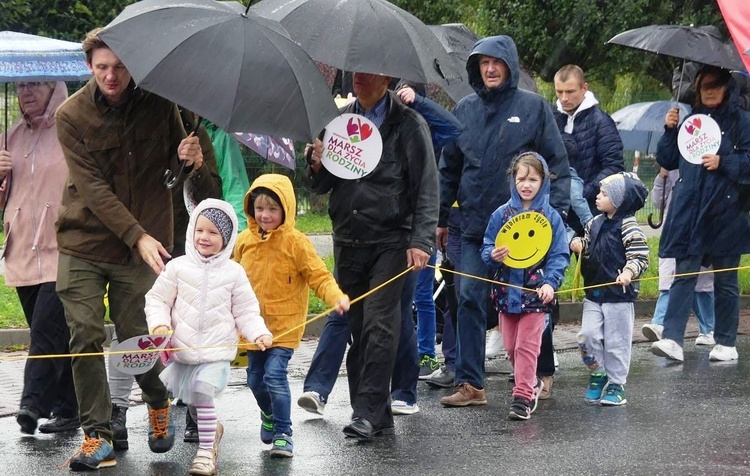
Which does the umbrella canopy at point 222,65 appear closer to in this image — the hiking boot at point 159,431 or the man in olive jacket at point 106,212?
the man in olive jacket at point 106,212

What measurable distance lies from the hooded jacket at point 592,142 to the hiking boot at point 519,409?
95.4 inches

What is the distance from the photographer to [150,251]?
6570 mm

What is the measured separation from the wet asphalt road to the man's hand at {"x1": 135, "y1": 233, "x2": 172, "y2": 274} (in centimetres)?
97

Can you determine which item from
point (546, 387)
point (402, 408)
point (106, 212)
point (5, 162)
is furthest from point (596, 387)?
point (5, 162)

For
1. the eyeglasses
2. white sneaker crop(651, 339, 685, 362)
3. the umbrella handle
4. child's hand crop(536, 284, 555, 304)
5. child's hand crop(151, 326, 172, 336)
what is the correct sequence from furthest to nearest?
1. white sneaker crop(651, 339, 685, 362)
2. child's hand crop(536, 284, 555, 304)
3. the eyeglasses
4. the umbrella handle
5. child's hand crop(151, 326, 172, 336)

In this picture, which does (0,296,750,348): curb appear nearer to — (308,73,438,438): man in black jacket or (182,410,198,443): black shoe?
(182,410,198,443): black shoe

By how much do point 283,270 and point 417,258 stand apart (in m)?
0.78

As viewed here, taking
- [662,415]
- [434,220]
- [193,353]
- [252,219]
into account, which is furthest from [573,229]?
[193,353]

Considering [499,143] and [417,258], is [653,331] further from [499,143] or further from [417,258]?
[417,258]

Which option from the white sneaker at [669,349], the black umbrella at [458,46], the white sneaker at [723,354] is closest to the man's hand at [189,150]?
the black umbrella at [458,46]

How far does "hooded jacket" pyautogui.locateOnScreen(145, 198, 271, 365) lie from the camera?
6.52 meters

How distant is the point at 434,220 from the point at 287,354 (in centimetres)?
113

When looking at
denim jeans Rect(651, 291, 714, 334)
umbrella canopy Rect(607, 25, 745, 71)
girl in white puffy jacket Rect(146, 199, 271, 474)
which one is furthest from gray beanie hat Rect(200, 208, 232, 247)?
denim jeans Rect(651, 291, 714, 334)

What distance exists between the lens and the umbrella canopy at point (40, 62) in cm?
732
